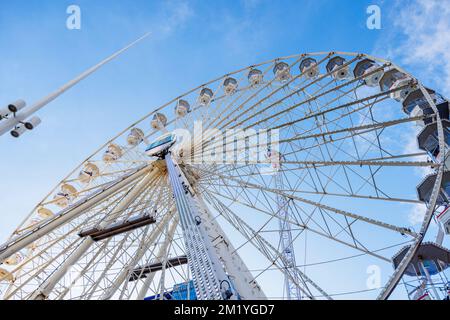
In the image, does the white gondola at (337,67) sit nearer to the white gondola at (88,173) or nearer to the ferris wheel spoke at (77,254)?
the ferris wheel spoke at (77,254)

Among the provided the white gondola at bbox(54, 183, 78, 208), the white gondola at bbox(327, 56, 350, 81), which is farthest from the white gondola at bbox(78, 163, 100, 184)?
the white gondola at bbox(327, 56, 350, 81)

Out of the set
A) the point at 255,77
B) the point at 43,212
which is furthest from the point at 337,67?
the point at 43,212

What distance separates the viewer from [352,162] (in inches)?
366

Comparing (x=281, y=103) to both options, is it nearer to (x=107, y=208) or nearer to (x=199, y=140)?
(x=199, y=140)

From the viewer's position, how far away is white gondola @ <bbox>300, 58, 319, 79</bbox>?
1380cm

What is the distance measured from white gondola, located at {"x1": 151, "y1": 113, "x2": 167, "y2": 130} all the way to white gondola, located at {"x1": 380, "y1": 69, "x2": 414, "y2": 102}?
9301 mm

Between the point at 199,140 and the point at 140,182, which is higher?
the point at 199,140

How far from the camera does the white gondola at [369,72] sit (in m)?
12.1

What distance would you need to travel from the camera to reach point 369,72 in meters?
12.1

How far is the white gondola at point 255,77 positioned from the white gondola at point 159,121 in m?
4.35

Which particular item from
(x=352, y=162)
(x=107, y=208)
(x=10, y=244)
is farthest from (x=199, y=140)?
(x=10, y=244)
